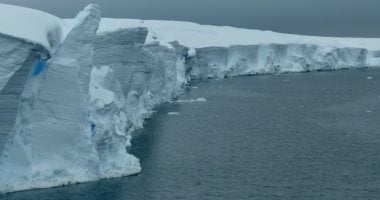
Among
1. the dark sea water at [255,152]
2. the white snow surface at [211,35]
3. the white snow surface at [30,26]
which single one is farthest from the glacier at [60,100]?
the white snow surface at [211,35]

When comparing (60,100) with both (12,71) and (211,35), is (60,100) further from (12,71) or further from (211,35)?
(211,35)

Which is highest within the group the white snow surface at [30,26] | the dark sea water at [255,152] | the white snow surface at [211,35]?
the white snow surface at [211,35]

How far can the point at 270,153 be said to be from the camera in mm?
14656

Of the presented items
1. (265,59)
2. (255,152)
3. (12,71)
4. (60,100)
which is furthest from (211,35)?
(12,71)

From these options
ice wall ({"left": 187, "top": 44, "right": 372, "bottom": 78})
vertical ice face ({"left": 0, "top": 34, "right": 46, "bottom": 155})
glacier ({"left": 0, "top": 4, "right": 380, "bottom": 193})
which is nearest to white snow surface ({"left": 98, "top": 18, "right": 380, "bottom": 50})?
ice wall ({"left": 187, "top": 44, "right": 372, "bottom": 78})

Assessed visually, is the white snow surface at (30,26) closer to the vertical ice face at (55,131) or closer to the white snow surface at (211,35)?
the vertical ice face at (55,131)

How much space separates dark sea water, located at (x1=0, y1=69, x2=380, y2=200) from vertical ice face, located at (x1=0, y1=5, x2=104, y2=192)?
13.5 inches

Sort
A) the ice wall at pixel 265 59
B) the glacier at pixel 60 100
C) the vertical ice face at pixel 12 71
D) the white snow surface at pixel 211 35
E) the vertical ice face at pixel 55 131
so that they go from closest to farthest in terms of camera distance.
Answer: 1. the vertical ice face at pixel 12 71
2. the glacier at pixel 60 100
3. the vertical ice face at pixel 55 131
4. the ice wall at pixel 265 59
5. the white snow surface at pixel 211 35

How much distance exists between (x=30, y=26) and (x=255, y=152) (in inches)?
Answer: 257

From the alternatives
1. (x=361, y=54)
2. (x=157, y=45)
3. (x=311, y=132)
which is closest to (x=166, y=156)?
(x=311, y=132)

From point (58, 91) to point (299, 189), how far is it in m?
5.08

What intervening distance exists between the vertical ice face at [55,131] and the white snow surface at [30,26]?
573mm

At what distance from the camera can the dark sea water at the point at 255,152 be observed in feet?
37.2

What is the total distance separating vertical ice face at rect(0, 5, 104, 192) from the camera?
1128 cm
